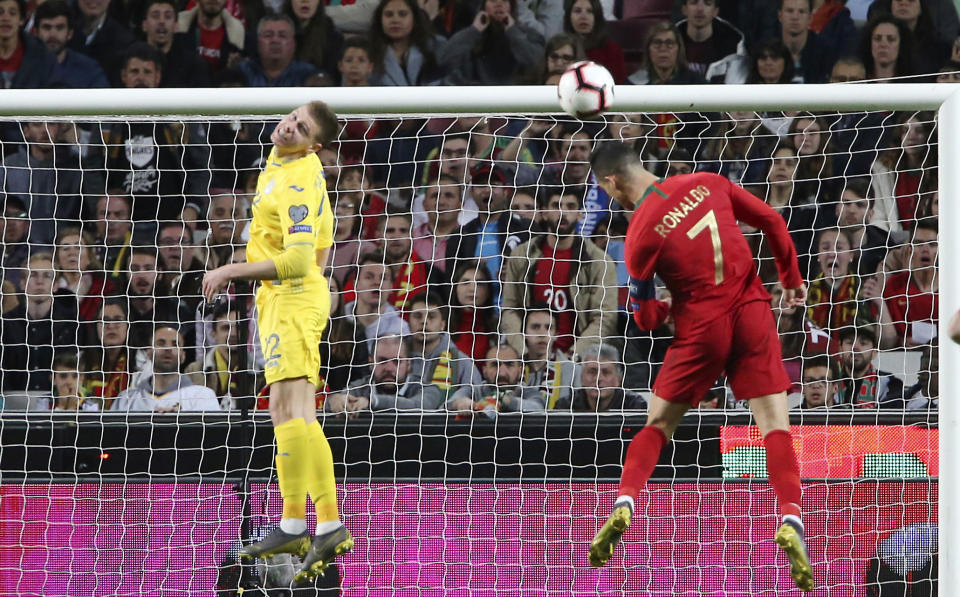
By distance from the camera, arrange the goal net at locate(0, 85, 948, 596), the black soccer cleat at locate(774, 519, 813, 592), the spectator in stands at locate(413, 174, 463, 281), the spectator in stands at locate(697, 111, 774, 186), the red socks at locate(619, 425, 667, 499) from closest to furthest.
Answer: the black soccer cleat at locate(774, 519, 813, 592) < the red socks at locate(619, 425, 667, 499) < the goal net at locate(0, 85, 948, 596) < the spectator in stands at locate(413, 174, 463, 281) < the spectator in stands at locate(697, 111, 774, 186)

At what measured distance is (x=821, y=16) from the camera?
27.3 feet

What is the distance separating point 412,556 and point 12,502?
1.79 meters

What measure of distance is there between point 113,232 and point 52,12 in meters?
1.97

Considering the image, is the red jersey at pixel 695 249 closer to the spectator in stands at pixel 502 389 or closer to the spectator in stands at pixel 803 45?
the spectator in stands at pixel 502 389

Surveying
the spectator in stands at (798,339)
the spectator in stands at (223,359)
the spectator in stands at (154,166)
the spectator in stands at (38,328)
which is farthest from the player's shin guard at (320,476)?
the spectator in stands at (154,166)

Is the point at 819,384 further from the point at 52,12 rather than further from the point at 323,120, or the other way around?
the point at 52,12

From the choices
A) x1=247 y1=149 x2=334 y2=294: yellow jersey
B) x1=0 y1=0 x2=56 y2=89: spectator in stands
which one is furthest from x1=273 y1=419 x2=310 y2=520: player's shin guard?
x1=0 y1=0 x2=56 y2=89: spectator in stands

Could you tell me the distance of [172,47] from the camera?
26.9 ft

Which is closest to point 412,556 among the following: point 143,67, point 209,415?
point 209,415

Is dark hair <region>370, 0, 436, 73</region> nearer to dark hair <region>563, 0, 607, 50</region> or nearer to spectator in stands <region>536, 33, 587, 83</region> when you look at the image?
spectator in stands <region>536, 33, 587, 83</region>

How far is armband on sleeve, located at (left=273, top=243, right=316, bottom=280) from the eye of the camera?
4492 mm

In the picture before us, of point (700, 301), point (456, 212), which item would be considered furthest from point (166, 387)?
point (700, 301)

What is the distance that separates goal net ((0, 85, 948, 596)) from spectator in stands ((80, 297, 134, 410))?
16mm

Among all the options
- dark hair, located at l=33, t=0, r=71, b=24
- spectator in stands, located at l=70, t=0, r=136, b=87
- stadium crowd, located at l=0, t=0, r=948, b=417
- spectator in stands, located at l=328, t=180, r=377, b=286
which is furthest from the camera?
dark hair, located at l=33, t=0, r=71, b=24
